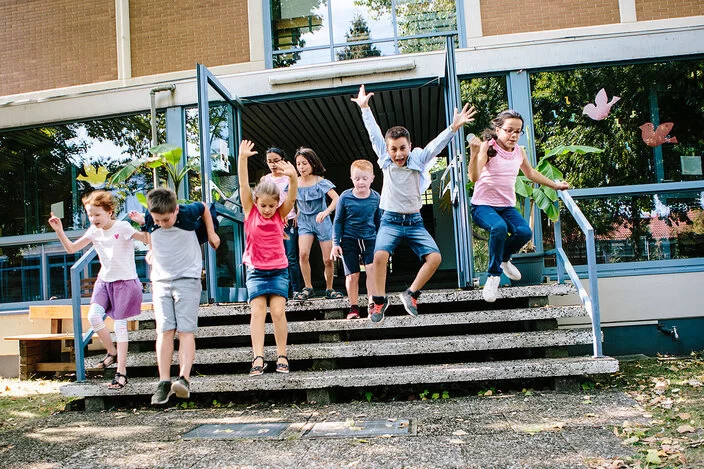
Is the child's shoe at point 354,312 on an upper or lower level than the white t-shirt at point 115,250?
lower

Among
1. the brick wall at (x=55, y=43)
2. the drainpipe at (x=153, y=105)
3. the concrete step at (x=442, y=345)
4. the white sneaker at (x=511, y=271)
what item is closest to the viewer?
the concrete step at (x=442, y=345)

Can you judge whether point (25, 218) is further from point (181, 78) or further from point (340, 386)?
point (340, 386)

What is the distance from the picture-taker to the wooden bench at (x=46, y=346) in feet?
22.3

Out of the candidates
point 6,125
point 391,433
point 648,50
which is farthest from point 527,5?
point 6,125

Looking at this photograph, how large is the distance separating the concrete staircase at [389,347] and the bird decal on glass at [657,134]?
266cm

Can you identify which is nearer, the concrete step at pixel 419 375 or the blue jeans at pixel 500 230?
the concrete step at pixel 419 375

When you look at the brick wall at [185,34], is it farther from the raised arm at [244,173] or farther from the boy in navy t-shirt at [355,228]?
the raised arm at [244,173]

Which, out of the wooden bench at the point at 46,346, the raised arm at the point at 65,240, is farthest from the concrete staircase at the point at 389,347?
the wooden bench at the point at 46,346

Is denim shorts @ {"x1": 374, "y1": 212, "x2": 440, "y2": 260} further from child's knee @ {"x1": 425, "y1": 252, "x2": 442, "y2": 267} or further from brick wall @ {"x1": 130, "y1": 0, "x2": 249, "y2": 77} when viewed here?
brick wall @ {"x1": 130, "y1": 0, "x2": 249, "y2": 77}

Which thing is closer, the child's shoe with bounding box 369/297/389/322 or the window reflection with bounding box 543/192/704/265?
the child's shoe with bounding box 369/297/389/322

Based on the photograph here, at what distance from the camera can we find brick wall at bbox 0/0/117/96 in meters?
7.86

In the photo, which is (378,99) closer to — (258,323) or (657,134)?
(657,134)

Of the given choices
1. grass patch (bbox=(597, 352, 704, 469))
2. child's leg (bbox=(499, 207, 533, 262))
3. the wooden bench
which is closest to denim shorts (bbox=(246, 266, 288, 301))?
child's leg (bbox=(499, 207, 533, 262))

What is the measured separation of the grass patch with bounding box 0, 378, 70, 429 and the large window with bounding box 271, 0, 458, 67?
4.54 meters
